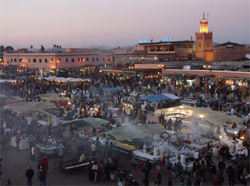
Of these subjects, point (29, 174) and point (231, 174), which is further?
point (29, 174)

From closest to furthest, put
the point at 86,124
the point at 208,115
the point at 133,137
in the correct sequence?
the point at 133,137
the point at 86,124
the point at 208,115

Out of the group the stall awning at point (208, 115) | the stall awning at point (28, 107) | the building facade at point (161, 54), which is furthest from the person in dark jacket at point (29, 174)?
the building facade at point (161, 54)

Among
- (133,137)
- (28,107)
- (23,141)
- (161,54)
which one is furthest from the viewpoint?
(161,54)

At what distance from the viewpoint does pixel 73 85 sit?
32.6 meters

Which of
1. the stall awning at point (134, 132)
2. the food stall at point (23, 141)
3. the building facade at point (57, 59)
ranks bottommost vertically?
the food stall at point (23, 141)

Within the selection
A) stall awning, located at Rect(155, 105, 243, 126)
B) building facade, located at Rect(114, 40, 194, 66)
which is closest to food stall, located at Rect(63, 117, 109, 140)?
stall awning, located at Rect(155, 105, 243, 126)

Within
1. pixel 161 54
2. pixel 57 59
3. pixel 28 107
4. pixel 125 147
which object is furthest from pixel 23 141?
pixel 57 59

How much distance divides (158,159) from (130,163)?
948 millimetres

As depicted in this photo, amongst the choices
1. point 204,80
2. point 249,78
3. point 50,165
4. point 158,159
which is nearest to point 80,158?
point 50,165

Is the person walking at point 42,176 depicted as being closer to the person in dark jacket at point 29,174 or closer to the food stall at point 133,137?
the person in dark jacket at point 29,174

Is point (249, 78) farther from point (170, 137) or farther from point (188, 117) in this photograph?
point (170, 137)

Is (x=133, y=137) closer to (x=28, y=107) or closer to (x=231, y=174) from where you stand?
(x=231, y=174)

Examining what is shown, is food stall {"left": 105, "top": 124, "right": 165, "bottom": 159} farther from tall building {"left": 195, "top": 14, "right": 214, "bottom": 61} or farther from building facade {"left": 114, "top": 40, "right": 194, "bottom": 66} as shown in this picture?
tall building {"left": 195, "top": 14, "right": 214, "bottom": 61}

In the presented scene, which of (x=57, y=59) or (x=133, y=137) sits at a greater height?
(x=57, y=59)
